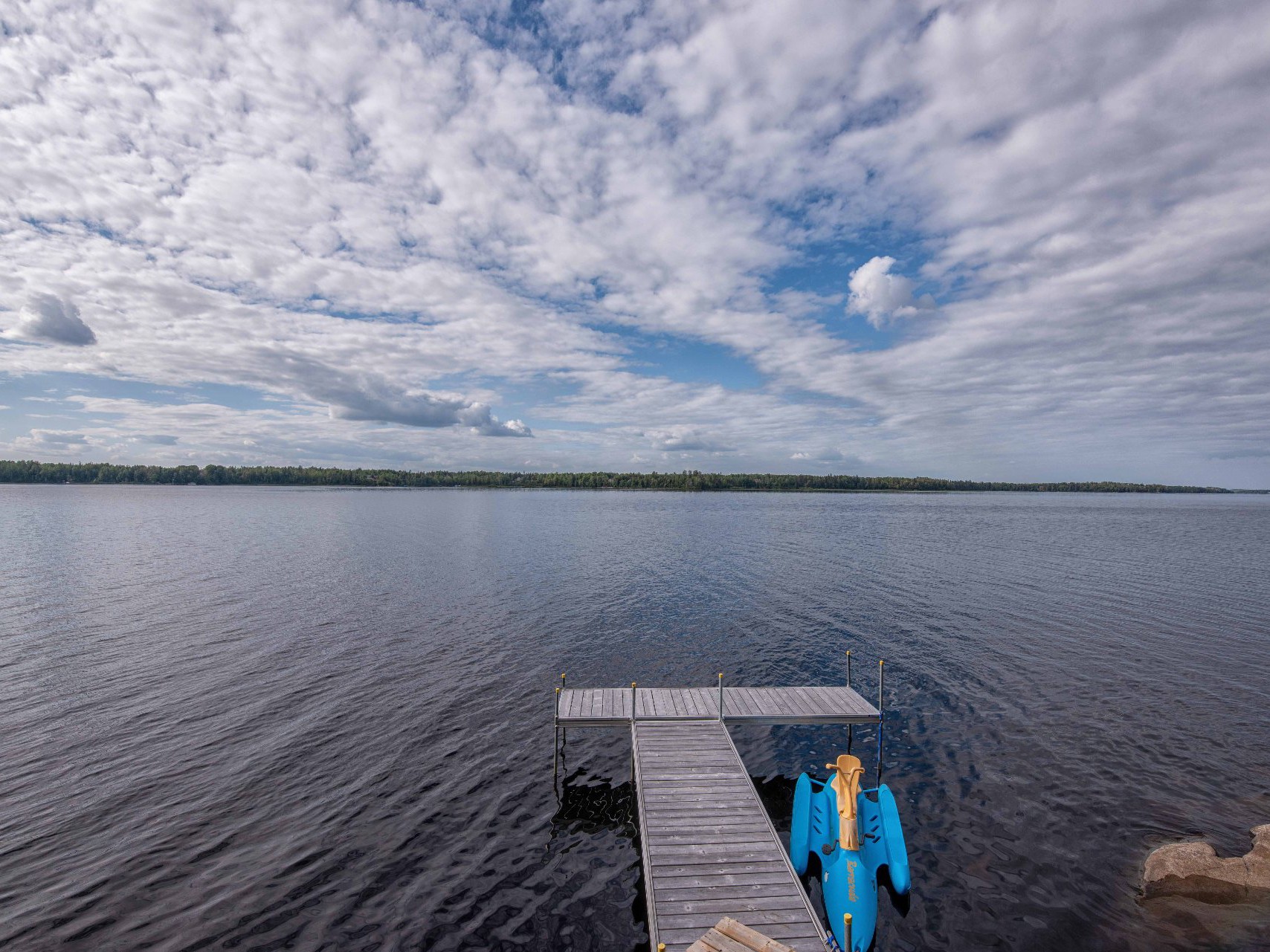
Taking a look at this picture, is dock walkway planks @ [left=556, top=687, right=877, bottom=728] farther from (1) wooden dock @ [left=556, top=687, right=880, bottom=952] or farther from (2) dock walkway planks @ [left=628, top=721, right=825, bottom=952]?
(2) dock walkway planks @ [left=628, top=721, right=825, bottom=952]

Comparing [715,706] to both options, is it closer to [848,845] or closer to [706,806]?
[706,806]

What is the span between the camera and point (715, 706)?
840 inches

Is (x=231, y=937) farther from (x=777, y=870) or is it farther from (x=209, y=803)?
(x=777, y=870)

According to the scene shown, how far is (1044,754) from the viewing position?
20.3 meters

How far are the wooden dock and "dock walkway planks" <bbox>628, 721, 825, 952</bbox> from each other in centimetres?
2

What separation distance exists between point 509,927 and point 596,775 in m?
6.74

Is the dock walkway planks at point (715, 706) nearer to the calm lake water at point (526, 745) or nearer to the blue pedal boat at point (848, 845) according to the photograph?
the calm lake water at point (526, 745)

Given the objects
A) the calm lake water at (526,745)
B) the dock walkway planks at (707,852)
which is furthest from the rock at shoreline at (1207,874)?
the dock walkway planks at (707,852)

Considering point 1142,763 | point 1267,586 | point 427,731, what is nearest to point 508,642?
point 427,731

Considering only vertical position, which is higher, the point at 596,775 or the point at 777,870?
the point at 777,870

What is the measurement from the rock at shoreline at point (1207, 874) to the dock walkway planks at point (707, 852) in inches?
377

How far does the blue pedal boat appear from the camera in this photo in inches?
491

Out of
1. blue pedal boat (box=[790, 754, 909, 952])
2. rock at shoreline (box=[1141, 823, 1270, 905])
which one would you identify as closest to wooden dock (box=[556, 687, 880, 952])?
blue pedal boat (box=[790, 754, 909, 952])

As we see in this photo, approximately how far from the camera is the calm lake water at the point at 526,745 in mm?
13391
